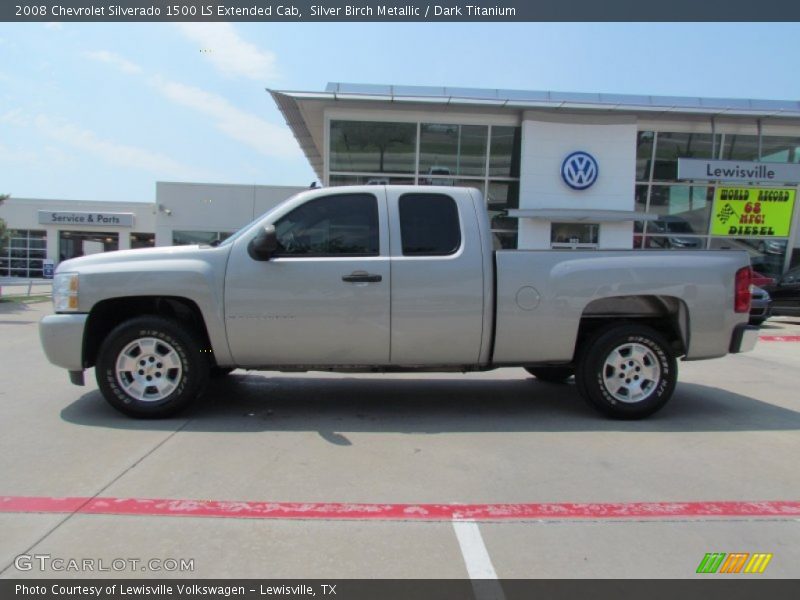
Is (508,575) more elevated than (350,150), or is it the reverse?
(350,150)

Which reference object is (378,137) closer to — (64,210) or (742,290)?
(742,290)

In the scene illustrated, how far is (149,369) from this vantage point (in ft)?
16.8

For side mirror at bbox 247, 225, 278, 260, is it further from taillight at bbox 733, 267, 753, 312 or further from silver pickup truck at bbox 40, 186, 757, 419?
taillight at bbox 733, 267, 753, 312

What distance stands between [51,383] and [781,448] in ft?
24.4

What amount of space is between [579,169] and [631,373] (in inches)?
508

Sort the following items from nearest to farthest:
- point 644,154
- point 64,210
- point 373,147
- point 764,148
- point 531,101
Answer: point 531,101, point 373,147, point 644,154, point 764,148, point 64,210

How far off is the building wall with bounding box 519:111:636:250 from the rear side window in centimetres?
1224

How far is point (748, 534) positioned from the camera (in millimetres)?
3217

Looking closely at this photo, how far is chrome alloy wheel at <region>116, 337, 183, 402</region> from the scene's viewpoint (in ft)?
16.6

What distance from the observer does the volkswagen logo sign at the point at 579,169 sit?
16969 mm

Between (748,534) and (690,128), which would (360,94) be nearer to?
(690,128)

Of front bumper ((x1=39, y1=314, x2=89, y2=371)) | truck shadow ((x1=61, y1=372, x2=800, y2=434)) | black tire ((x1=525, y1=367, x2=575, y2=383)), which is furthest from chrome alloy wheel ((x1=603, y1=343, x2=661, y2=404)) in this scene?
front bumper ((x1=39, y1=314, x2=89, y2=371))

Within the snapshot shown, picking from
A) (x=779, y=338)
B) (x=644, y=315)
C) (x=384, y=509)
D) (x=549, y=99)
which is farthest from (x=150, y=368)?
(x=549, y=99)

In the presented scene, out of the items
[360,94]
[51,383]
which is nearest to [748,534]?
[51,383]
